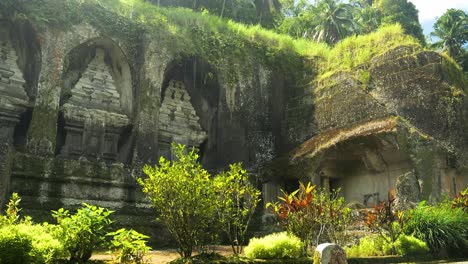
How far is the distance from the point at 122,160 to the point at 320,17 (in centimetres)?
2180

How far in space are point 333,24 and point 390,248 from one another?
2476 centimetres

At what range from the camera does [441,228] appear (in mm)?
9016

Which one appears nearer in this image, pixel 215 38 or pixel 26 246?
pixel 26 246

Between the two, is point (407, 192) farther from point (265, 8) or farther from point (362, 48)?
point (265, 8)

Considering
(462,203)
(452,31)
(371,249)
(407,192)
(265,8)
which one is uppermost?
(452,31)

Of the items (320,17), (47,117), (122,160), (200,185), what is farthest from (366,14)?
(200,185)

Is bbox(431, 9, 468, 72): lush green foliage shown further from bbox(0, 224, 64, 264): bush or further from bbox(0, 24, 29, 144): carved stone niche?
bbox(0, 224, 64, 264): bush

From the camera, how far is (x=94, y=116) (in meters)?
14.9

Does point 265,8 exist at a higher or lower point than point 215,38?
higher

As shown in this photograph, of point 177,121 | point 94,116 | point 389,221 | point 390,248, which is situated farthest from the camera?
point 177,121

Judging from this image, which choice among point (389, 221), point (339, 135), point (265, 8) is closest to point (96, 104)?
point (339, 135)

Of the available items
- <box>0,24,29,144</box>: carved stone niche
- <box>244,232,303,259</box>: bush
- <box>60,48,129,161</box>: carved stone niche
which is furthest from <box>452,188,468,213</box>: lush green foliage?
<box>0,24,29,144</box>: carved stone niche

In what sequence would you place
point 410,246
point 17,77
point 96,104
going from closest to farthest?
1. point 410,246
2. point 17,77
3. point 96,104

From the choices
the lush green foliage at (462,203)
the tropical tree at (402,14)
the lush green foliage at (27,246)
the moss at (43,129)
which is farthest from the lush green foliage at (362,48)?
the tropical tree at (402,14)
